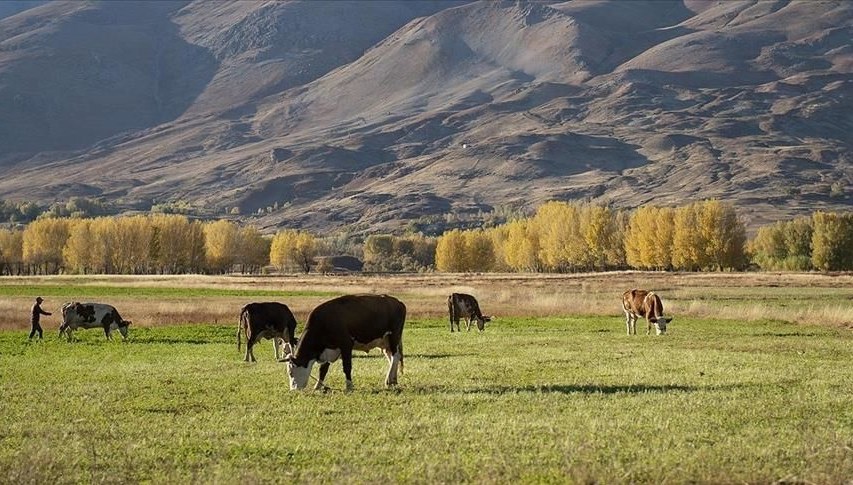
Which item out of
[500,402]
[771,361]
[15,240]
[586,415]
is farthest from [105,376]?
[15,240]

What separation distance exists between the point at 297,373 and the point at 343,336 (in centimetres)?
119

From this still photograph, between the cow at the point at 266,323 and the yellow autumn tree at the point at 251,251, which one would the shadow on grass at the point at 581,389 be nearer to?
the cow at the point at 266,323

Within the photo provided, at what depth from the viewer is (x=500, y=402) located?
18172 mm

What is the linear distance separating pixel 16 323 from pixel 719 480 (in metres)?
40.2

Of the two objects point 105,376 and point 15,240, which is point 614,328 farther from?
point 15,240

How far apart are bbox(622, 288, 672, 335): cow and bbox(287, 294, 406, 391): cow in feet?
61.2

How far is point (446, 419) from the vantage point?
53.5ft

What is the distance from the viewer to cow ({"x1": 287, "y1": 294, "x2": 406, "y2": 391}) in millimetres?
20094

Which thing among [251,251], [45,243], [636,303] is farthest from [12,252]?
[636,303]

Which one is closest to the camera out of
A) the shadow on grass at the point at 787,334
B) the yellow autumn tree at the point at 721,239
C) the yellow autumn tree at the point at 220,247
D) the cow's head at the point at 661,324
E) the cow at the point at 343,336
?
the cow at the point at 343,336

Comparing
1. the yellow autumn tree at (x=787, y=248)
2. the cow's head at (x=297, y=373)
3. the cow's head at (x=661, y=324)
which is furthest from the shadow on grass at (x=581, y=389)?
the yellow autumn tree at (x=787, y=248)

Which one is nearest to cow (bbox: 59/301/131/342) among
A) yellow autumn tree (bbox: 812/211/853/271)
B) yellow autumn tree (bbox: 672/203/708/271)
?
yellow autumn tree (bbox: 672/203/708/271)

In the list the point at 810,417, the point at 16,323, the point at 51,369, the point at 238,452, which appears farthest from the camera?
the point at 16,323

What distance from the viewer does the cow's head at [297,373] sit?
19984 mm
